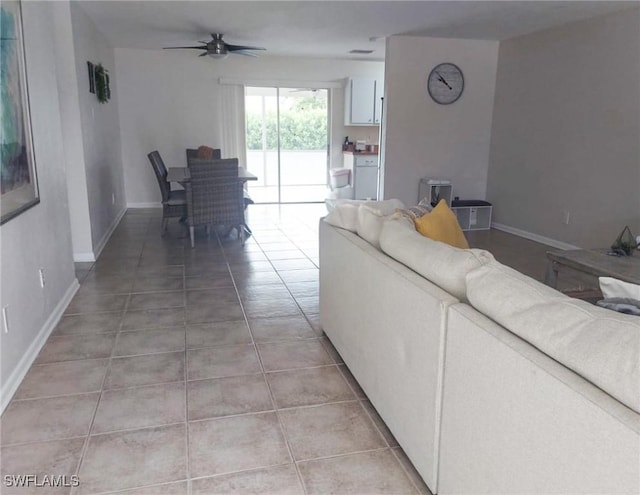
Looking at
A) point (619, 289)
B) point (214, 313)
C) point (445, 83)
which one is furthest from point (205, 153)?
point (619, 289)

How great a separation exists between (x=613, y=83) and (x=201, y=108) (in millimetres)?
5564

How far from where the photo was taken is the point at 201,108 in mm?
7590

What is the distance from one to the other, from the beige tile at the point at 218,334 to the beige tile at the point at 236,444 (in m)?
0.78

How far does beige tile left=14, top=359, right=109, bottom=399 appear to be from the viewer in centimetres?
227

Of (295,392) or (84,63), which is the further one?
(84,63)

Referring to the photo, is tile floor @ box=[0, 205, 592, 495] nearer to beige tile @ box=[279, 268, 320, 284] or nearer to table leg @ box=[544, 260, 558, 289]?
beige tile @ box=[279, 268, 320, 284]

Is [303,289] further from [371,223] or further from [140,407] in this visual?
[140,407]

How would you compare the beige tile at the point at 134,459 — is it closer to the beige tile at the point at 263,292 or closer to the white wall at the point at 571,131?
the beige tile at the point at 263,292

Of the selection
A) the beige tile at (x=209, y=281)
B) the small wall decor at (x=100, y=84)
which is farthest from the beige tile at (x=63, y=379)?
the small wall decor at (x=100, y=84)

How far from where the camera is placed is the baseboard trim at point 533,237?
522cm

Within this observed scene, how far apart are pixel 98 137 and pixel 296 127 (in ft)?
12.1

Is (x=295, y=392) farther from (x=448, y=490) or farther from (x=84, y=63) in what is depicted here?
(x=84, y=63)

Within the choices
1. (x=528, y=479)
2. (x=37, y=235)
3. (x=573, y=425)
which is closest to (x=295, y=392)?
(x=528, y=479)

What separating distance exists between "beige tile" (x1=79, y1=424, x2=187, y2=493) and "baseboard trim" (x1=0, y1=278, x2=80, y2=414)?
55 cm
